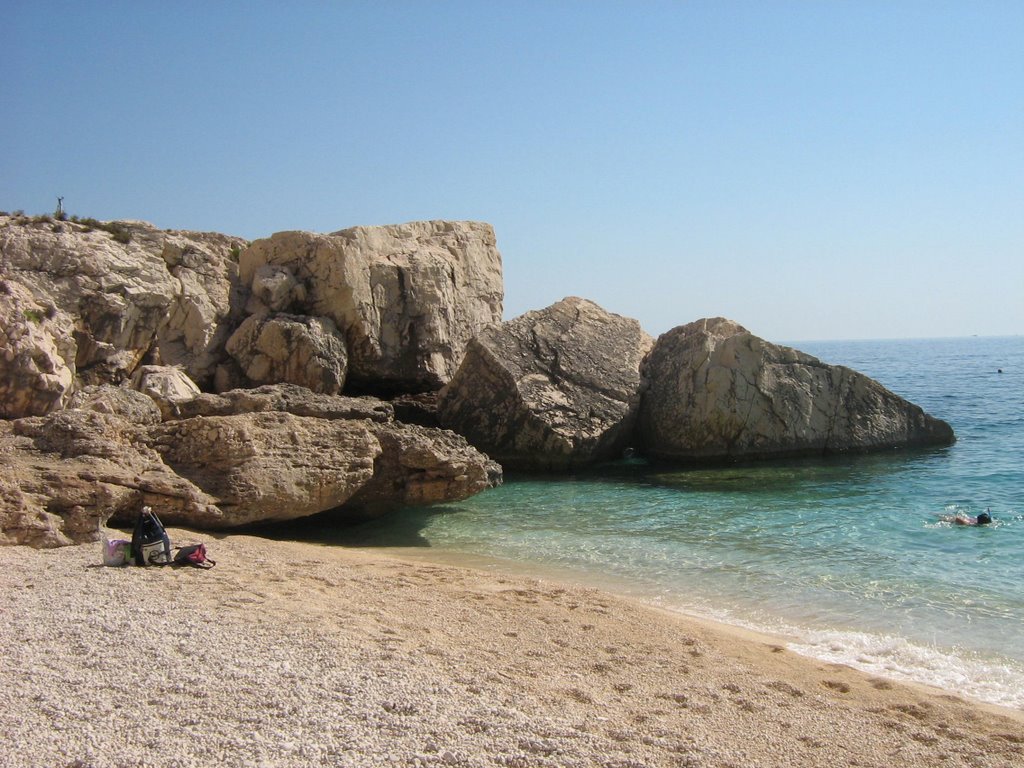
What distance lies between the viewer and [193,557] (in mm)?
8477

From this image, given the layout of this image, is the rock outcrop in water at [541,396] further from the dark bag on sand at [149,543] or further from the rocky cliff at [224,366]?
the dark bag on sand at [149,543]

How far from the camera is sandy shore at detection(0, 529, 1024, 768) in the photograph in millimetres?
4699

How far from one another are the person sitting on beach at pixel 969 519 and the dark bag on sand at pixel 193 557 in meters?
10.7

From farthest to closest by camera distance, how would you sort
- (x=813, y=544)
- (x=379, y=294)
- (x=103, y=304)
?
(x=379, y=294) < (x=103, y=304) < (x=813, y=544)

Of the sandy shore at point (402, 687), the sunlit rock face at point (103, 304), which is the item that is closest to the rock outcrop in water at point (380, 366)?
the sunlit rock face at point (103, 304)

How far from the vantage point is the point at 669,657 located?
6914 mm

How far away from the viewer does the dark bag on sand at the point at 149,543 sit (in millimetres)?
8320

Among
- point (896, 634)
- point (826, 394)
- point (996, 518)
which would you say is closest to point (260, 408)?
point (896, 634)

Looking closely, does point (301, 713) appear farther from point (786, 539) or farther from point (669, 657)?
point (786, 539)

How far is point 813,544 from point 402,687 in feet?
26.1

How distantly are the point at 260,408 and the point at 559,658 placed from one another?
23.1ft

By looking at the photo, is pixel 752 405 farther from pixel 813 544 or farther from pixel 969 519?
pixel 813 544

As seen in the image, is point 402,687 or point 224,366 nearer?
point 402,687

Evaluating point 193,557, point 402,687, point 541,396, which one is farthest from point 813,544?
point 193,557
